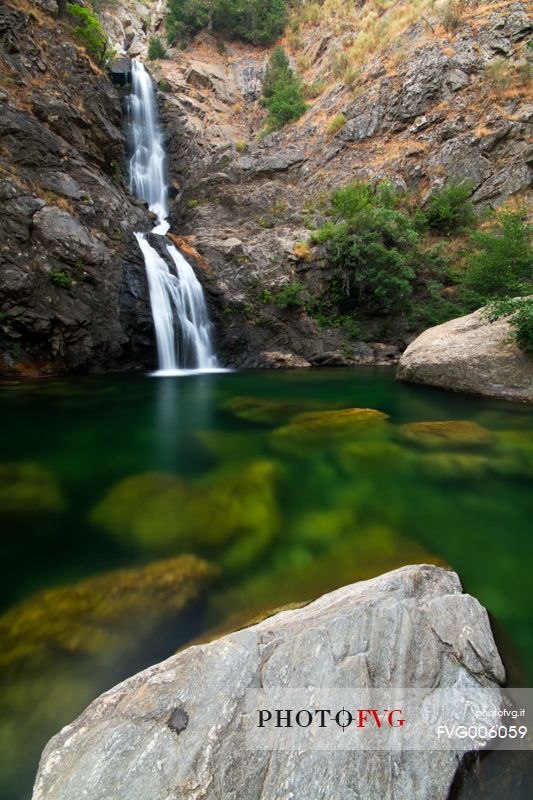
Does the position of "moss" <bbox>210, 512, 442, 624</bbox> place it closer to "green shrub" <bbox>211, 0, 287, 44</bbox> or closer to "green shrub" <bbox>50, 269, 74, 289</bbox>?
"green shrub" <bbox>50, 269, 74, 289</bbox>

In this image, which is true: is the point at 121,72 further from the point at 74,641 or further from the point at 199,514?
the point at 74,641

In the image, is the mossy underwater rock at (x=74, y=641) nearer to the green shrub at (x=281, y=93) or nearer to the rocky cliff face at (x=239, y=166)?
the rocky cliff face at (x=239, y=166)

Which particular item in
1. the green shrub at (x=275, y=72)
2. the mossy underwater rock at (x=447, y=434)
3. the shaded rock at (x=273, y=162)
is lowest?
the mossy underwater rock at (x=447, y=434)

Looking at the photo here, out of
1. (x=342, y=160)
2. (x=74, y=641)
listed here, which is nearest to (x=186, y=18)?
(x=342, y=160)

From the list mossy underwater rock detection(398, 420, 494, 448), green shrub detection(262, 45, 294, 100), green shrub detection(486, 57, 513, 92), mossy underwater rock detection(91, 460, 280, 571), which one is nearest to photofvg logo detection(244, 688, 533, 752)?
mossy underwater rock detection(91, 460, 280, 571)

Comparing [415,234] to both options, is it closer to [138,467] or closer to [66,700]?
[138,467]

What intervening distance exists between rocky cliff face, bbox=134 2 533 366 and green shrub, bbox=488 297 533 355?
23.8 ft

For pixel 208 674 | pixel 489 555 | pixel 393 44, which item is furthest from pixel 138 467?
pixel 393 44

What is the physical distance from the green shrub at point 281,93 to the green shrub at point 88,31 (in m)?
12.0

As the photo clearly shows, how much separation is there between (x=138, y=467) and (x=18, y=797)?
10.8ft

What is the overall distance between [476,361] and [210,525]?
720 cm

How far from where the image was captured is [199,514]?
3.44m

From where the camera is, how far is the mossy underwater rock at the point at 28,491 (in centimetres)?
348

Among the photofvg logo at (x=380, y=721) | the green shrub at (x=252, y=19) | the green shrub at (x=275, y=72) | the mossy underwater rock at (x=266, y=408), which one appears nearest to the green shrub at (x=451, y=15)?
the green shrub at (x=275, y=72)
